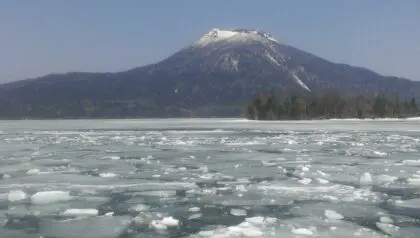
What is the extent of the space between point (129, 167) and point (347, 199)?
406 inches

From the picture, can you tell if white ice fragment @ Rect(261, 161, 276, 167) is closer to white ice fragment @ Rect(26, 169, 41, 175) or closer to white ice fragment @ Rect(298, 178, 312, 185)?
white ice fragment @ Rect(298, 178, 312, 185)

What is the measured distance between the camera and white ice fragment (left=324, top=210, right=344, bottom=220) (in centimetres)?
1038

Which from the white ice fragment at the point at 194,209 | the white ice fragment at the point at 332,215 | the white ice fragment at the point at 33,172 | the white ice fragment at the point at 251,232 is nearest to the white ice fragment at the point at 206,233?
the white ice fragment at the point at 251,232

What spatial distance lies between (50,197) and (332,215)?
24.4ft

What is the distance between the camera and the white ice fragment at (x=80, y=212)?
1088 cm

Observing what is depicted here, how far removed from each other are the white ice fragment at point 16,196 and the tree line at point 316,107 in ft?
390

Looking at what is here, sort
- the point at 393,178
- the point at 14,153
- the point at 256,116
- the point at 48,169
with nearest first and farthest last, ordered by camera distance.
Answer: the point at 393,178, the point at 48,169, the point at 14,153, the point at 256,116

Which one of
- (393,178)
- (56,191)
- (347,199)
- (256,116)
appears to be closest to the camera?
(347,199)

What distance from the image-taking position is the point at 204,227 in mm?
9680

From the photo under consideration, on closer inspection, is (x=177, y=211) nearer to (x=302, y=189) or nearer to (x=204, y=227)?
(x=204, y=227)

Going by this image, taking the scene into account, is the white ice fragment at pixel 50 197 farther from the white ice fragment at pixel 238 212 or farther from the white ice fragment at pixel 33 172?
the white ice fragment at pixel 33 172

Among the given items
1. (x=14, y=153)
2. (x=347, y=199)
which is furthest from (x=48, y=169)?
(x=347, y=199)

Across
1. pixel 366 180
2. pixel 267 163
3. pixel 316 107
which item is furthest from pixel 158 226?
pixel 316 107

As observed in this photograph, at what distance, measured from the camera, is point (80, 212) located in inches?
437
